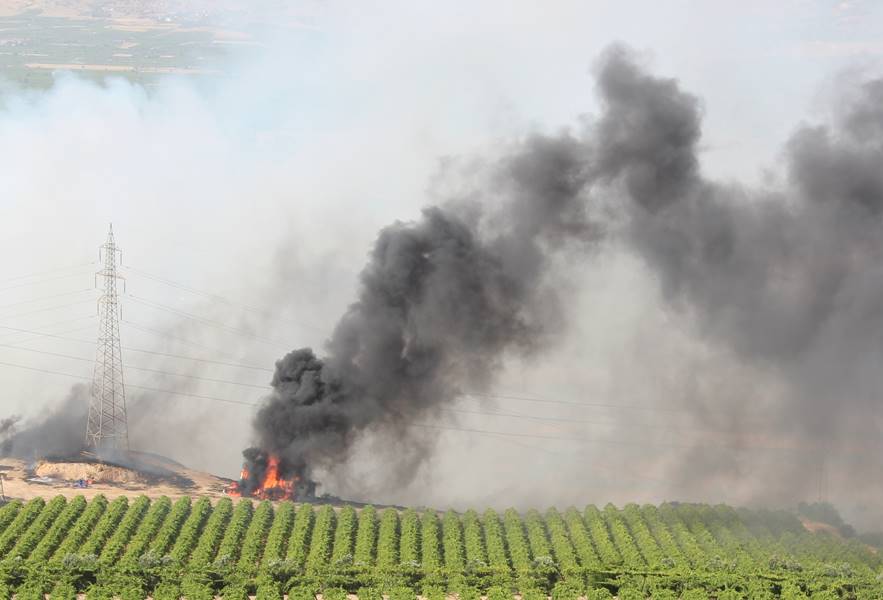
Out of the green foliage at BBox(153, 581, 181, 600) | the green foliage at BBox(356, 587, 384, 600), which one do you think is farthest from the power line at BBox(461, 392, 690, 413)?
the green foliage at BBox(153, 581, 181, 600)

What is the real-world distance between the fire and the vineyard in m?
2.44

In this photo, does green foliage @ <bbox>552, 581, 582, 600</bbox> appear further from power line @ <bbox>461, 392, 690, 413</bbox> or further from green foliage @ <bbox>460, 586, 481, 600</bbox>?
power line @ <bbox>461, 392, 690, 413</bbox>

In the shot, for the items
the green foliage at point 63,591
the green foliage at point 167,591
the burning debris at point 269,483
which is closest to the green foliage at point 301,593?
the green foliage at point 167,591

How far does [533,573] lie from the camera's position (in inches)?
1865

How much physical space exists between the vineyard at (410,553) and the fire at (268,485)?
244cm

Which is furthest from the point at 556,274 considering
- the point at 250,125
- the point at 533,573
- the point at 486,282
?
the point at 250,125

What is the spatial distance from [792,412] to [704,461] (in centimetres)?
563

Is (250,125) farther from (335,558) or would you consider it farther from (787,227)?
(335,558)

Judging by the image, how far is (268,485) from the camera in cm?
5819

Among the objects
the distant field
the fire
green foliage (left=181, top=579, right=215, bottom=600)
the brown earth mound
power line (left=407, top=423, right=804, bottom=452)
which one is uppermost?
the distant field

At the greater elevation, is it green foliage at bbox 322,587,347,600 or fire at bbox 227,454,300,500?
fire at bbox 227,454,300,500

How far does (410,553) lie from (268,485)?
11.7 metres

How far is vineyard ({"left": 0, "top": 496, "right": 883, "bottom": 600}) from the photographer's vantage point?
45.7 meters

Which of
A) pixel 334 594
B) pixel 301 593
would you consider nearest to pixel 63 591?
pixel 301 593
